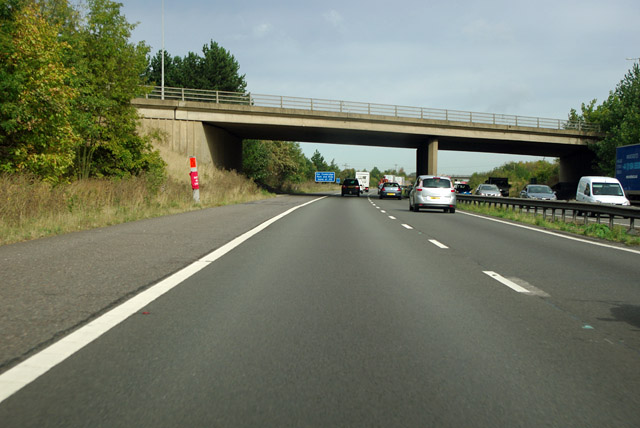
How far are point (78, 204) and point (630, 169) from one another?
27.0 metres

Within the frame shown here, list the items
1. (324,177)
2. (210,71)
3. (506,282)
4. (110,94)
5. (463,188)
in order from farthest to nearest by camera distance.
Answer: (324,177), (210,71), (463,188), (110,94), (506,282)

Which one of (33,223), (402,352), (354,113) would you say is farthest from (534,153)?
(402,352)

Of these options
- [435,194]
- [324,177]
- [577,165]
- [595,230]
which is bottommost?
[595,230]

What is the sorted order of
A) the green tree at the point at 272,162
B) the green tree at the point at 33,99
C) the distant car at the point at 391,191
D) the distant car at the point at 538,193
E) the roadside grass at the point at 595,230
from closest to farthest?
the roadside grass at the point at 595,230
the green tree at the point at 33,99
the distant car at the point at 538,193
the distant car at the point at 391,191
the green tree at the point at 272,162

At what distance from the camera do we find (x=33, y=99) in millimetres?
17719

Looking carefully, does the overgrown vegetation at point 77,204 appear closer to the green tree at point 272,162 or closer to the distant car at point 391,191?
the distant car at point 391,191

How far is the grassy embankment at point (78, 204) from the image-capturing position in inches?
496

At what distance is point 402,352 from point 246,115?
39114mm

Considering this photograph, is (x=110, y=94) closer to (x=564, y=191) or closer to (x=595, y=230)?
(x=595, y=230)

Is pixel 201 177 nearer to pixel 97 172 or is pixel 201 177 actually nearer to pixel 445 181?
pixel 97 172

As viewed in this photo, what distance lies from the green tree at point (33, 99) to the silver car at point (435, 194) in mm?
14585

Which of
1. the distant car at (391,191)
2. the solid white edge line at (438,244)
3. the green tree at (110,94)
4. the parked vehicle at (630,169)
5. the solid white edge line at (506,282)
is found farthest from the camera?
the distant car at (391,191)

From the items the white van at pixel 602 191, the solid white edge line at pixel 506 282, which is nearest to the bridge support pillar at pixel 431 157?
the white van at pixel 602 191

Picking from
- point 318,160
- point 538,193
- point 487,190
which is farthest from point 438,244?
point 318,160
